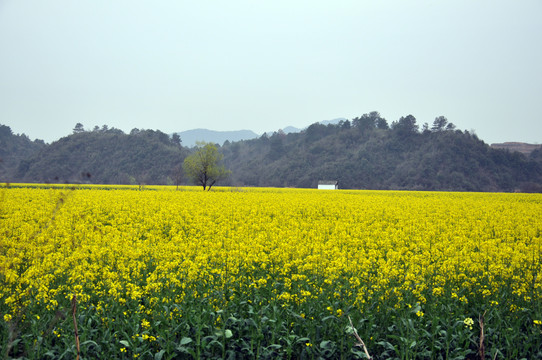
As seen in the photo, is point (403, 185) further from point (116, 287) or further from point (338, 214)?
point (116, 287)

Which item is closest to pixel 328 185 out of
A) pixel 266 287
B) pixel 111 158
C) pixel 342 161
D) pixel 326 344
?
pixel 342 161

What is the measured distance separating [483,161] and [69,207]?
106 metres

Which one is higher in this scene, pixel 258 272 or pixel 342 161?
pixel 342 161

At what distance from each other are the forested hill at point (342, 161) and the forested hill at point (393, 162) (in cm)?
25

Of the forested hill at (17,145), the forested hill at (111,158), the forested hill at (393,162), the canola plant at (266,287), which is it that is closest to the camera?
the canola plant at (266,287)

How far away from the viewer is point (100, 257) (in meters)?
10.0

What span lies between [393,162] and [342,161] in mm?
14445

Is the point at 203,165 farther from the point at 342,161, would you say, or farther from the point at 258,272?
the point at 342,161

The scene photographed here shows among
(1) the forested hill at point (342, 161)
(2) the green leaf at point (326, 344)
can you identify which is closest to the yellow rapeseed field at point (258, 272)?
(2) the green leaf at point (326, 344)

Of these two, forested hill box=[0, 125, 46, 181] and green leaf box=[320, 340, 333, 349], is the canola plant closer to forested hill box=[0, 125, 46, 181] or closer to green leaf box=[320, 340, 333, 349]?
green leaf box=[320, 340, 333, 349]

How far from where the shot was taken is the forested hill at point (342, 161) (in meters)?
101

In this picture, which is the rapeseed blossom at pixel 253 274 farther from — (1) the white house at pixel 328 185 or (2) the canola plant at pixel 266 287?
(1) the white house at pixel 328 185

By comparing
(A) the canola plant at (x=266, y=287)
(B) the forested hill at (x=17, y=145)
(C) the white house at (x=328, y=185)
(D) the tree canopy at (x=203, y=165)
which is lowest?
(A) the canola plant at (x=266, y=287)

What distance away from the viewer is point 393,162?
11194 cm
